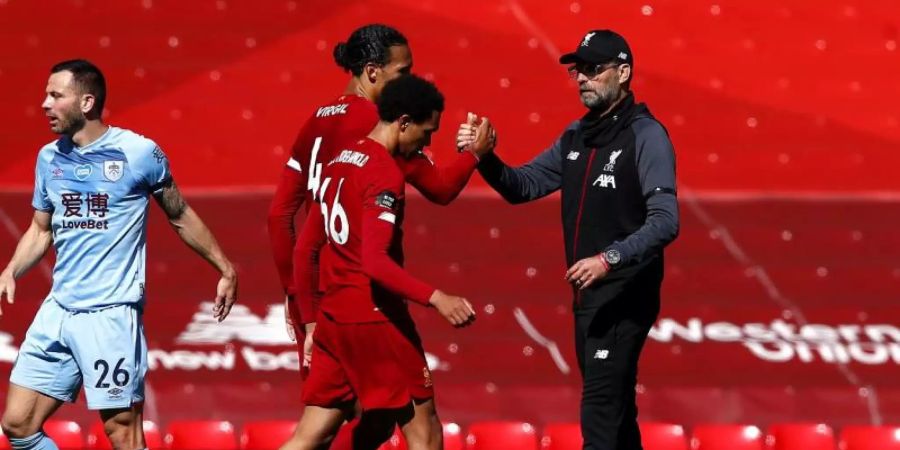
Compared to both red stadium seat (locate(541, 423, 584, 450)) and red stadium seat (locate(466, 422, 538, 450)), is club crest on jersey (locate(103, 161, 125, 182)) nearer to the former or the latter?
red stadium seat (locate(466, 422, 538, 450))

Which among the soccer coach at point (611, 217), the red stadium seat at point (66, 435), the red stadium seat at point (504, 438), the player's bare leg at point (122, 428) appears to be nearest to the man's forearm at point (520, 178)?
the soccer coach at point (611, 217)

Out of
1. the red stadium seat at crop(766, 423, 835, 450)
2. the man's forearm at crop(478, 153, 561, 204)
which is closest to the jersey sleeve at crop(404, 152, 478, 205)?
→ the man's forearm at crop(478, 153, 561, 204)

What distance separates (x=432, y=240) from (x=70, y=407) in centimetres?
199

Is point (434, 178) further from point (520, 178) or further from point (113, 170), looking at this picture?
point (113, 170)

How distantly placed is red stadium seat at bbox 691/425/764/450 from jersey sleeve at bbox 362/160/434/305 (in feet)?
8.88

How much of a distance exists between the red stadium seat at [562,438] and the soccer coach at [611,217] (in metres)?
1.67

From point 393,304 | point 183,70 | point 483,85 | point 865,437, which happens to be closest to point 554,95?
point 483,85

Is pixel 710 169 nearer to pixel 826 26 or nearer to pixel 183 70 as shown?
pixel 826 26

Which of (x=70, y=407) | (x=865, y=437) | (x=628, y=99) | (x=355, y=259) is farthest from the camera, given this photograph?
(x=70, y=407)

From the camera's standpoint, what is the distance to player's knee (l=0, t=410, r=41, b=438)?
223 inches

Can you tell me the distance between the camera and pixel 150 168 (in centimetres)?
570

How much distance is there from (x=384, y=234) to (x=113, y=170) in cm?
110

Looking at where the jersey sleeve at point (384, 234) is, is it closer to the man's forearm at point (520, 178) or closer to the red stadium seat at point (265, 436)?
the man's forearm at point (520, 178)

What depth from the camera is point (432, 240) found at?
8.69 metres
